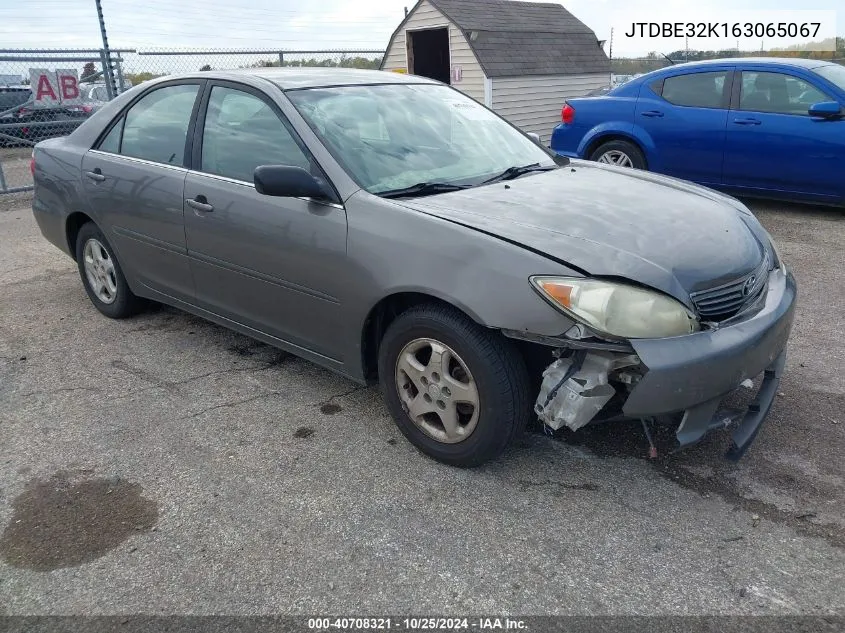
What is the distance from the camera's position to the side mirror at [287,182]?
310 cm

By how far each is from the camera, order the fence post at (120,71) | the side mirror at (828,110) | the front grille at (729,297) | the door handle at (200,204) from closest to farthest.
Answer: the front grille at (729,297) < the door handle at (200,204) < the side mirror at (828,110) < the fence post at (120,71)

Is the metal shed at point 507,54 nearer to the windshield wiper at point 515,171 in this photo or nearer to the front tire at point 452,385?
the windshield wiper at point 515,171

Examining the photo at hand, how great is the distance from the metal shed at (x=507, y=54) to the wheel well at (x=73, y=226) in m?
9.46

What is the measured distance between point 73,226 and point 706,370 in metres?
4.17

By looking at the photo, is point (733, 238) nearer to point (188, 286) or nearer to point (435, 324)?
point (435, 324)

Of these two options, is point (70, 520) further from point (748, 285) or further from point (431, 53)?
point (431, 53)

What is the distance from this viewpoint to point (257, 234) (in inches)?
136

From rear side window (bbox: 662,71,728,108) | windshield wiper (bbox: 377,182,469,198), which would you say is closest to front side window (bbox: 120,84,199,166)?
windshield wiper (bbox: 377,182,469,198)

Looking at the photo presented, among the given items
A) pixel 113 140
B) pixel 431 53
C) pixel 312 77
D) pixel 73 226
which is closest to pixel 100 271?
pixel 73 226

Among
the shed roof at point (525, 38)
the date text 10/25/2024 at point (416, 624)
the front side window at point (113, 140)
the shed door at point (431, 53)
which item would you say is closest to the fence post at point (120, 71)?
the shed roof at point (525, 38)

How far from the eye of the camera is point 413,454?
3.18 meters

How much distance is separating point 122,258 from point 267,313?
1420mm

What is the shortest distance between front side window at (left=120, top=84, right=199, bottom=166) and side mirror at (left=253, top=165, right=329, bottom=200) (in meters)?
1.04

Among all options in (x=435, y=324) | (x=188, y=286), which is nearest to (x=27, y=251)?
Result: (x=188, y=286)
